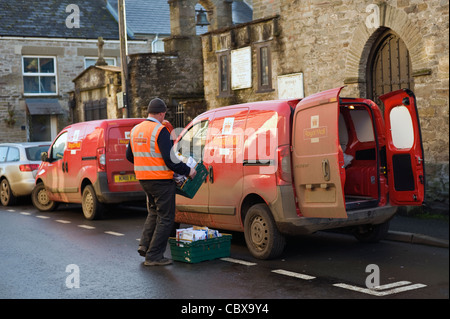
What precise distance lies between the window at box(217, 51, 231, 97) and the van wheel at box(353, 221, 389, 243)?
10682mm

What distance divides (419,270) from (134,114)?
54.8ft

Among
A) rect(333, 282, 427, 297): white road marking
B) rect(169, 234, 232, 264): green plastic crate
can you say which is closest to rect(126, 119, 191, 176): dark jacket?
rect(169, 234, 232, 264): green plastic crate

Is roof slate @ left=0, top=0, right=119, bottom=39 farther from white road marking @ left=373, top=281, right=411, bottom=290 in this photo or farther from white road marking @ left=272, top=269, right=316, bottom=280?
white road marking @ left=373, top=281, right=411, bottom=290

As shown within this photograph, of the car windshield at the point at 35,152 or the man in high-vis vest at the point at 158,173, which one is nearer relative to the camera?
the man in high-vis vest at the point at 158,173

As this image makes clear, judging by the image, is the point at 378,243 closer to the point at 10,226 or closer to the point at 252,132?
the point at 252,132

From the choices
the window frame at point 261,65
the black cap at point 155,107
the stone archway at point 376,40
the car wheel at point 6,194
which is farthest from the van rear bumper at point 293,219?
the car wheel at point 6,194

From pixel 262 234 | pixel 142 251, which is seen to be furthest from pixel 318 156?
pixel 142 251

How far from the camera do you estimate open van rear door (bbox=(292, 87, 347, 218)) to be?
8102 millimetres

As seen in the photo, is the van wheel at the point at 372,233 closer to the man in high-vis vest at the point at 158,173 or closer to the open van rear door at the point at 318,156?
the open van rear door at the point at 318,156

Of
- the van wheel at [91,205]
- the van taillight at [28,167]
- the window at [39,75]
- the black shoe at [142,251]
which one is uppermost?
the window at [39,75]

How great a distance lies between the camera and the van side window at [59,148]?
15.3m

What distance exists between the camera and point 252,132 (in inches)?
362

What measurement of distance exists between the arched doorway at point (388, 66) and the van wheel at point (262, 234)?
624 cm

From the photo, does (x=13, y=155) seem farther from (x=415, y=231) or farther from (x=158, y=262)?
(x=415, y=231)
